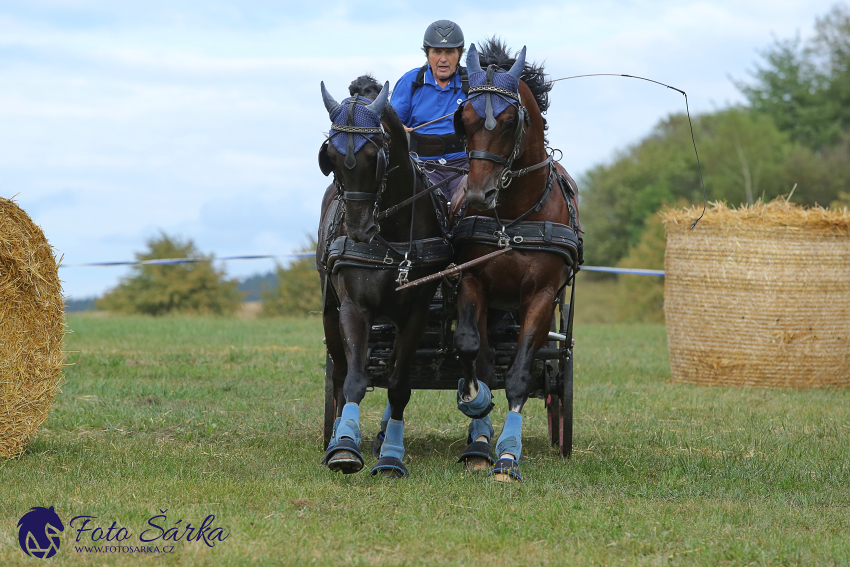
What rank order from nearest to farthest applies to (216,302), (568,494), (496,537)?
1. (496,537)
2. (568,494)
3. (216,302)

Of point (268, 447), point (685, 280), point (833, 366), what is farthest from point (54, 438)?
point (833, 366)

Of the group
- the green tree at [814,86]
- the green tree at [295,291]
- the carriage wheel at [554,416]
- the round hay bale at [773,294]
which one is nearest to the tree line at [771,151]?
the green tree at [814,86]

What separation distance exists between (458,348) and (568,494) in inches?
43.3

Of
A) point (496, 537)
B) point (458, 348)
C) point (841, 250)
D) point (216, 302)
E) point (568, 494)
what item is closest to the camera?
point (496, 537)

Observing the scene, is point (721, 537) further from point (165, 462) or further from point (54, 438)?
point (54, 438)

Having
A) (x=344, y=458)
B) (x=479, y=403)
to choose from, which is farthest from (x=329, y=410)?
(x=344, y=458)

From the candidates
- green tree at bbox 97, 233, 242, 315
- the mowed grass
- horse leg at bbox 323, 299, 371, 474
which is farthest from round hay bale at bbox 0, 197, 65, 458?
green tree at bbox 97, 233, 242, 315

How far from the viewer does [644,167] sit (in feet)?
194

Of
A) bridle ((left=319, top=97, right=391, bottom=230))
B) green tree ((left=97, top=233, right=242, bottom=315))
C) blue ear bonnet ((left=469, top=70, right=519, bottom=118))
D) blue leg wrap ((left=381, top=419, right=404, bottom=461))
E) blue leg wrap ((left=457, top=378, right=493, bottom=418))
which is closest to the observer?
bridle ((left=319, top=97, right=391, bottom=230))

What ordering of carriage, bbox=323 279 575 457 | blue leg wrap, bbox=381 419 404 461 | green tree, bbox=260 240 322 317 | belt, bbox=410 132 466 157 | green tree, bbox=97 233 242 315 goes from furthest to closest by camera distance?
green tree, bbox=260 240 322 317 < green tree, bbox=97 233 242 315 < belt, bbox=410 132 466 157 < carriage, bbox=323 279 575 457 < blue leg wrap, bbox=381 419 404 461

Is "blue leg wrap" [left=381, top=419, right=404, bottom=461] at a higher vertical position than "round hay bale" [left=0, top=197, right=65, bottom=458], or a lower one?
lower

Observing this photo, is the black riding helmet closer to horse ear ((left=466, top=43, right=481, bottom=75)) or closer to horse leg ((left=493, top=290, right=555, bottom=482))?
horse ear ((left=466, top=43, right=481, bottom=75))

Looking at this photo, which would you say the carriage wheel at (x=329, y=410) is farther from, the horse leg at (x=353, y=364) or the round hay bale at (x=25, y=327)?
the round hay bale at (x=25, y=327)

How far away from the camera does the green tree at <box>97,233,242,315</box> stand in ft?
83.9
